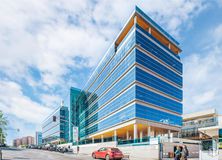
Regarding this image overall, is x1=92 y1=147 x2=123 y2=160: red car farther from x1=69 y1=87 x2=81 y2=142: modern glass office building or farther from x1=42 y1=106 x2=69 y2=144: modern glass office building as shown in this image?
x1=42 y1=106 x2=69 y2=144: modern glass office building

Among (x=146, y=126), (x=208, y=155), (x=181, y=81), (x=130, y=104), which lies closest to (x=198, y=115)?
(x=181, y=81)

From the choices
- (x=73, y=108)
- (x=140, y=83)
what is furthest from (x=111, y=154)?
(x=73, y=108)

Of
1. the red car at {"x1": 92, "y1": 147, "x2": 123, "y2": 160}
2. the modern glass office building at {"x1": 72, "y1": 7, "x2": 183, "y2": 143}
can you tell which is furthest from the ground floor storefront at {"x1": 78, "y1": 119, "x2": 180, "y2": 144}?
the red car at {"x1": 92, "y1": 147, "x2": 123, "y2": 160}

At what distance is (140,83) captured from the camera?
55219 millimetres

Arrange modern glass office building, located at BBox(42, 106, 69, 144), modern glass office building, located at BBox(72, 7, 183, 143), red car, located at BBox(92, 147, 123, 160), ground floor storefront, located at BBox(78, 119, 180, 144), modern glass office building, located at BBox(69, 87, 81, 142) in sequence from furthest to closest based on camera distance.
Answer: modern glass office building, located at BBox(42, 106, 69, 144), modern glass office building, located at BBox(69, 87, 81, 142), modern glass office building, located at BBox(72, 7, 183, 143), ground floor storefront, located at BBox(78, 119, 180, 144), red car, located at BBox(92, 147, 123, 160)

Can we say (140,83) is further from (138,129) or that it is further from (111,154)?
(111,154)

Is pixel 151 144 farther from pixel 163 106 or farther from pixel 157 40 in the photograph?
pixel 157 40

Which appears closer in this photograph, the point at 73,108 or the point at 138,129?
the point at 138,129

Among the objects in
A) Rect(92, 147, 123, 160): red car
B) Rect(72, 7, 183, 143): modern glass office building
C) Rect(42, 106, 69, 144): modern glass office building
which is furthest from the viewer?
Rect(42, 106, 69, 144): modern glass office building

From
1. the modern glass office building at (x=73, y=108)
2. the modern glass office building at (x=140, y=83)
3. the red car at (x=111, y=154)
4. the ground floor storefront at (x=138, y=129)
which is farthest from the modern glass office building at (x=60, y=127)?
the red car at (x=111, y=154)

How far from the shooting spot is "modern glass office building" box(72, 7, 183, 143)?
55344 mm

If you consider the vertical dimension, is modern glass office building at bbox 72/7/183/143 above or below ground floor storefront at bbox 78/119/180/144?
above

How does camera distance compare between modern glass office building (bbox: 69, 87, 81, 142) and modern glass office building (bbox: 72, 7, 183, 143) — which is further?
modern glass office building (bbox: 69, 87, 81, 142)

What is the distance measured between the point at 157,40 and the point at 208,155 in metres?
44.7
